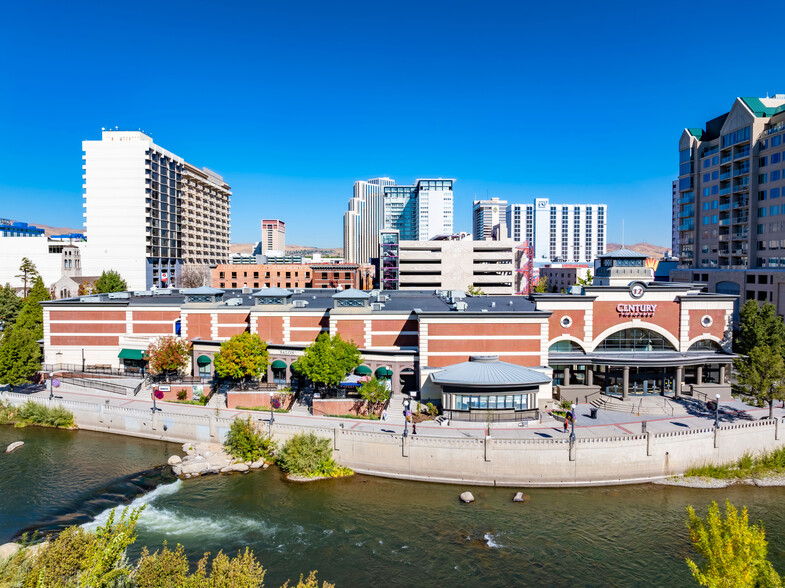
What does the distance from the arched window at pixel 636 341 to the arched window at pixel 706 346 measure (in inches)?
107

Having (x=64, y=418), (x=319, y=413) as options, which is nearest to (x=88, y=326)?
(x=64, y=418)

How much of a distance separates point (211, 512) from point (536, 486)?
25787 mm

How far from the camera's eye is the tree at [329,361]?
51.1m

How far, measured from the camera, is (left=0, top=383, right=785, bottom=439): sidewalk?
Result: 45.3m

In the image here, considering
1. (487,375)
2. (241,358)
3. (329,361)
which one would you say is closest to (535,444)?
(487,375)

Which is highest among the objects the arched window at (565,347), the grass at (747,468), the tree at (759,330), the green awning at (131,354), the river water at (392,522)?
the tree at (759,330)

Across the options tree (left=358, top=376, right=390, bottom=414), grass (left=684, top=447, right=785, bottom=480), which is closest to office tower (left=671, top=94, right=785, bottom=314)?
grass (left=684, top=447, right=785, bottom=480)

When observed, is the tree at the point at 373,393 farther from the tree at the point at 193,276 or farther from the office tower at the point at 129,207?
the tree at the point at 193,276

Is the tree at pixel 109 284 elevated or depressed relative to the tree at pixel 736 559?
elevated

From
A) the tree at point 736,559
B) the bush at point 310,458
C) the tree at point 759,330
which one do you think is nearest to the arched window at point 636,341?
the tree at point 759,330

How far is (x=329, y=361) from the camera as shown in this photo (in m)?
51.2

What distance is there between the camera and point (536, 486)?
4141 centimetres

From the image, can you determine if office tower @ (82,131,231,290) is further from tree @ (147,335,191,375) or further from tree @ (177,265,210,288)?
tree @ (147,335,191,375)

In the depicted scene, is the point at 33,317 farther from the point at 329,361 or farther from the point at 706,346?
the point at 706,346
